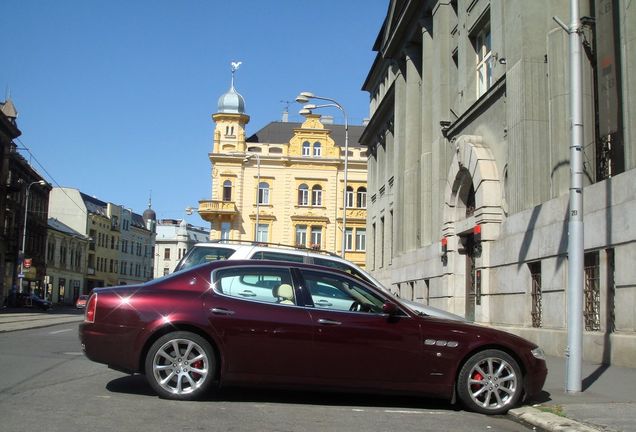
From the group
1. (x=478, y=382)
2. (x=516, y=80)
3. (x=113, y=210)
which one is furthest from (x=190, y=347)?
(x=113, y=210)

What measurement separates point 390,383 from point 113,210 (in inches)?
3732

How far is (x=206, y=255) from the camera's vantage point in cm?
1231

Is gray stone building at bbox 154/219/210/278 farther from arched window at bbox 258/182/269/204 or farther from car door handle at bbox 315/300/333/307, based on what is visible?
car door handle at bbox 315/300/333/307

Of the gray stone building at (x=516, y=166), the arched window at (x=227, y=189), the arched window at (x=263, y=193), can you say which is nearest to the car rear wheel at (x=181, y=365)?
the gray stone building at (x=516, y=166)

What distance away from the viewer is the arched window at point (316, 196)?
6819cm

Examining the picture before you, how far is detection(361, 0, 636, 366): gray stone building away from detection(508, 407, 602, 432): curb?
199 inches

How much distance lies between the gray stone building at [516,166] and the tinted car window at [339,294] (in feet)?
19.9

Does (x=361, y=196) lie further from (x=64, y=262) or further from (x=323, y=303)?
(x=323, y=303)

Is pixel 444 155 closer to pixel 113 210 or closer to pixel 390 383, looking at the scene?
pixel 390 383

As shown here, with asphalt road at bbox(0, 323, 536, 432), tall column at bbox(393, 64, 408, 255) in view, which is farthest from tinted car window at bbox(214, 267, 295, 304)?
tall column at bbox(393, 64, 408, 255)

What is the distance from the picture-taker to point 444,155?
24.3 meters

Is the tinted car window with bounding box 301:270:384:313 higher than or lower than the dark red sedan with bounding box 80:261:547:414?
higher

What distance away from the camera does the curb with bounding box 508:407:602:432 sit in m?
6.68

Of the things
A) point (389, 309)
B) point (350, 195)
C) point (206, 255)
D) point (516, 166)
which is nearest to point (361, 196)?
point (350, 195)
